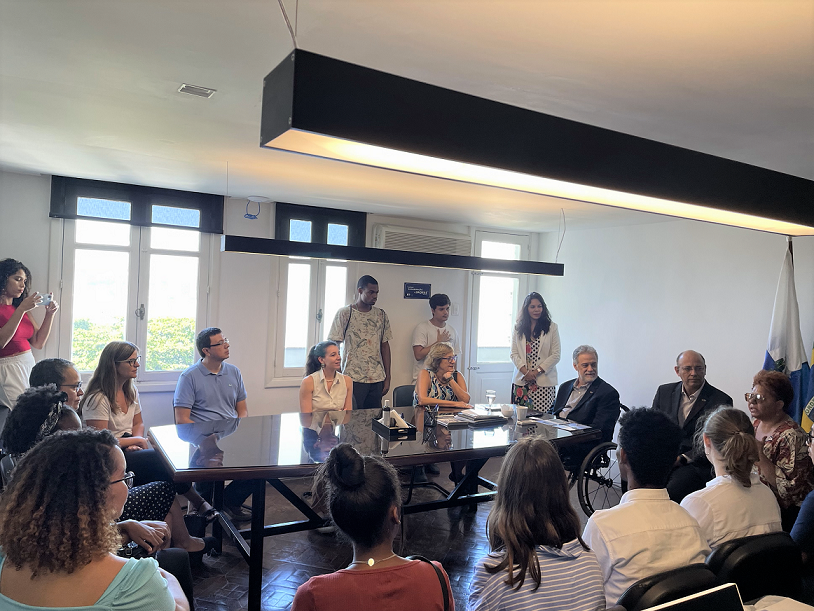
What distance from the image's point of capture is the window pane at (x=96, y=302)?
520cm

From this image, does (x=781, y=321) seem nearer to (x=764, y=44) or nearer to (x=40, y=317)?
(x=764, y=44)

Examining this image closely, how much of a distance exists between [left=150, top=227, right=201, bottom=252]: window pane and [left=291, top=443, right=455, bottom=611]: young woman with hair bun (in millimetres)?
4316

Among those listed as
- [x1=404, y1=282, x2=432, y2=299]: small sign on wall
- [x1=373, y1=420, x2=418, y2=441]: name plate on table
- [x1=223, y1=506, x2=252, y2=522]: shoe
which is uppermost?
[x1=404, y1=282, x2=432, y2=299]: small sign on wall

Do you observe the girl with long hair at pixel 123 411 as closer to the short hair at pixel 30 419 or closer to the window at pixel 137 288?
the short hair at pixel 30 419

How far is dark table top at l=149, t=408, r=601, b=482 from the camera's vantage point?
2.86 metres

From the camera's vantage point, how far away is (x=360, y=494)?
1.70 m

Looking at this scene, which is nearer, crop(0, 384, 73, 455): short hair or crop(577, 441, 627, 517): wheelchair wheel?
crop(0, 384, 73, 455): short hair

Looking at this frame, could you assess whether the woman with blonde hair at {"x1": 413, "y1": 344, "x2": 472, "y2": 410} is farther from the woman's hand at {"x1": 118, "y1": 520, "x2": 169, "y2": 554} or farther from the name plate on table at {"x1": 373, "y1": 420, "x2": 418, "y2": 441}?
the woman's hand at {"x1": 118, "y1": 520, "x2": 169, "y2": 554}

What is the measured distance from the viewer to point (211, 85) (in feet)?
8.61

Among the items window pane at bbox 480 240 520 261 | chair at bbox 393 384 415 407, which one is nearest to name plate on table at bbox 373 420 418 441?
chair at bbox 393 384 415 407

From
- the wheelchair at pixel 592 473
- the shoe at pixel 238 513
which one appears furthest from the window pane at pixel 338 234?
the wheelchair at pixel 592 473

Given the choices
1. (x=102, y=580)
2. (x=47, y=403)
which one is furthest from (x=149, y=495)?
(x=102, y=580)

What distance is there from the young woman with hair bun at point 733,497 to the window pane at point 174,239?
480cm

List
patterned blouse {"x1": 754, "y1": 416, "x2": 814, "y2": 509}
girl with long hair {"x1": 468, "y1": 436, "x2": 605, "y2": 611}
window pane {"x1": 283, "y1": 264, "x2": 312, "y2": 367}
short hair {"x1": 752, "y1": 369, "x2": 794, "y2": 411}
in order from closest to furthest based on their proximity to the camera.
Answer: girl with long hair {"x1": 468, "y1": 436, "x2": 605, "y2": 611} < patterned blouse {"x1": 754, "y1": 416, "x2": 814, "y2": 509} < short hair {"x1": 752, "y1": 369, "x2": 794, "y2": 411} < window pane {"x1": 283, "y1": 264, "x2": 312, "y2": 367}
